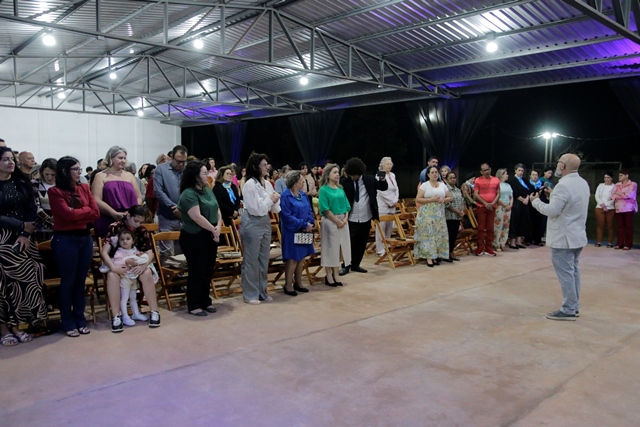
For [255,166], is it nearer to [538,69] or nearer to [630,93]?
[538,69]

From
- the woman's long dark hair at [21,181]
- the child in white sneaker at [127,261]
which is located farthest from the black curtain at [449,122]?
the woman's long dark hair at [21,181]

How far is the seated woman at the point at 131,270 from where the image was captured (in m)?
4.12

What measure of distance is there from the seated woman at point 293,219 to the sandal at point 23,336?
2.39 meters

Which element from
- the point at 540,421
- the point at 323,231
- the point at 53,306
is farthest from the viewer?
the point at 323,231

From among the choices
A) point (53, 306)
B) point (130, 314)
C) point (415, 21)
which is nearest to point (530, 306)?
point (130, 314)

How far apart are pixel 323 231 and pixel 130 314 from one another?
2.19 meters

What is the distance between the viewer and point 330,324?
4.39 m

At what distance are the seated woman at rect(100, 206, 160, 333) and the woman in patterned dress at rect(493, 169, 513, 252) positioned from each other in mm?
5839

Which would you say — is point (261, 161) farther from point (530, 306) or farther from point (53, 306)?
point (530, 306)

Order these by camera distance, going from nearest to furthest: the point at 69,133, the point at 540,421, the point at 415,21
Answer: the point at 540,421
the point at 415,21
the point at 69,133

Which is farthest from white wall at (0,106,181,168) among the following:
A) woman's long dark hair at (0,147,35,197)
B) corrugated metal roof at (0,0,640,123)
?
woman's long dark hair at (0,147,35,197)

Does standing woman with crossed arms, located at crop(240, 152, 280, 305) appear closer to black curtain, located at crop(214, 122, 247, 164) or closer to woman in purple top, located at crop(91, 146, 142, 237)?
woman in purple top, located at crop(91, 146, 142, 237)

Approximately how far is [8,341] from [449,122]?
385 inches

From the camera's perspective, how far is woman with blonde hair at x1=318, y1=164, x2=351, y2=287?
567cm
